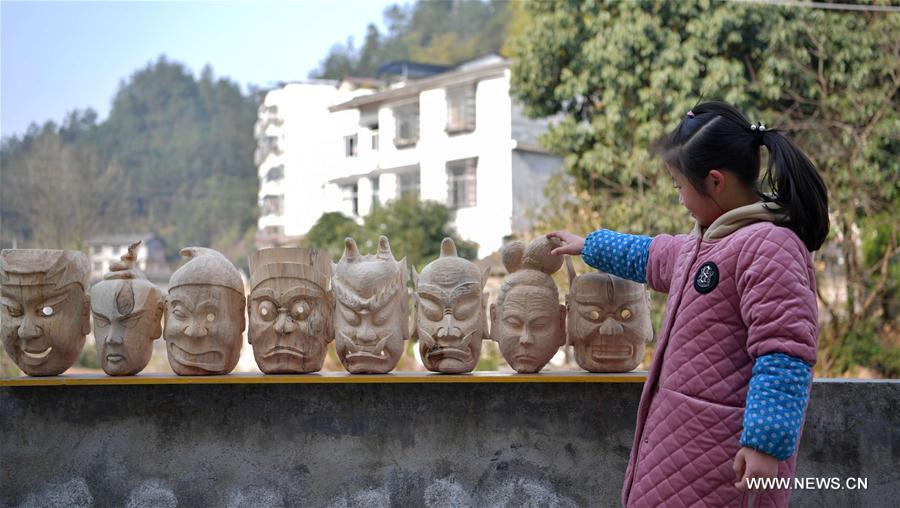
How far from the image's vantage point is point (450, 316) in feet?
13.1

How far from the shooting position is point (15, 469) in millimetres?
3984

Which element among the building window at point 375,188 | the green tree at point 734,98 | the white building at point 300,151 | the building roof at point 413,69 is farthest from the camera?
the building roof at point 413,69

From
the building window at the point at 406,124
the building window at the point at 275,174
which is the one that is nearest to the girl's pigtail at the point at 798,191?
the building window at the point at 406,124

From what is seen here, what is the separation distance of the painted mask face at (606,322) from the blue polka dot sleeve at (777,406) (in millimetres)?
1470

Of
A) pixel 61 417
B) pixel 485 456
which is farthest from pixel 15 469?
pixel 485 456

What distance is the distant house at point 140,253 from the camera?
3094cm

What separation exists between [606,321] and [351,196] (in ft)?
75.5

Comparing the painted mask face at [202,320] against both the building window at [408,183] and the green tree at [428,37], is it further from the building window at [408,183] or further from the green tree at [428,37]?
the green tree at [428,37]

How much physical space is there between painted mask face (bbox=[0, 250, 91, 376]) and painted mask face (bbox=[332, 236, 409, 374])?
1179 millimetres

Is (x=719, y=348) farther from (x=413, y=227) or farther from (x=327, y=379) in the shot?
(x=413, y=227)

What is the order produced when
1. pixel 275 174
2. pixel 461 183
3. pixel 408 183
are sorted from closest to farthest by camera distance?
pixel 461 183 → pixel 408 183 → pixel 275 174

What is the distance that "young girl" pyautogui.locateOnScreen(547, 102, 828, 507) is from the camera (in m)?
2.47

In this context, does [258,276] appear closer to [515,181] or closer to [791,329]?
[791,329]

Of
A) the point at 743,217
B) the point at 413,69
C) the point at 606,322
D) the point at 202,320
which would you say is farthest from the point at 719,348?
the point at 413,69
